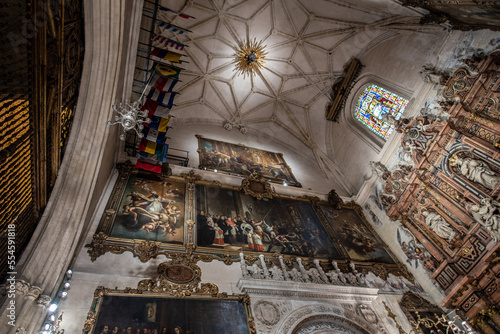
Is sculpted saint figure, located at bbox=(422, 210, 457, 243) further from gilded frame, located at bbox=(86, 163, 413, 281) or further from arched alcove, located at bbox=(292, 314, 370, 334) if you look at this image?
arched alcove, located at bbox=(292, 314, 370, 334)

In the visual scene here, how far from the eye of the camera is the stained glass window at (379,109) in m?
12.2

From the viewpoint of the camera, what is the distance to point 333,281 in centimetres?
809

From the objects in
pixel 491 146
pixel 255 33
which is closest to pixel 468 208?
pixel 491 146

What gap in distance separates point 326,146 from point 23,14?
14.3 meters

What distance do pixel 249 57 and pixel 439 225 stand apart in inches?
458

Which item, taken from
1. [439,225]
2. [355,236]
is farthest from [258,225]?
[439,225]

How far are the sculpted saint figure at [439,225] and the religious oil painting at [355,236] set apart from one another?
1.78 m

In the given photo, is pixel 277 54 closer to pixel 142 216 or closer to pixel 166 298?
pixel 142 216

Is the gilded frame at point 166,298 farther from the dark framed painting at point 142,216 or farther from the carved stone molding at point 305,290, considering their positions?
the dark framed painting at point 142,216

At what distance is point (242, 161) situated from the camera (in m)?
13.3

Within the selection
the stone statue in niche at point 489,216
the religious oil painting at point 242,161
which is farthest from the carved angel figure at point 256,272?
the stone statue in niche at point 489,216

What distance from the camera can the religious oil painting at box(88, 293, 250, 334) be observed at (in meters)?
5.40

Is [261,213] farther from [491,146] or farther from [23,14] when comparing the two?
[23,14]

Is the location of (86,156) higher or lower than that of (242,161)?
lower
